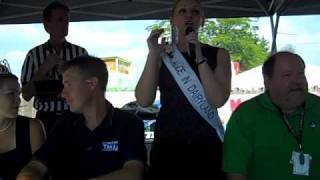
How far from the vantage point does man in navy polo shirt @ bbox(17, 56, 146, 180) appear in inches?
102

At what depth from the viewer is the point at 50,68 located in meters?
3.73

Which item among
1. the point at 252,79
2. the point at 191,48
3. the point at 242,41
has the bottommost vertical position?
the point at 252,79

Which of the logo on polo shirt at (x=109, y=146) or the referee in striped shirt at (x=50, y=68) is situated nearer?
the logo on polo shirt at (x=109, y=146)

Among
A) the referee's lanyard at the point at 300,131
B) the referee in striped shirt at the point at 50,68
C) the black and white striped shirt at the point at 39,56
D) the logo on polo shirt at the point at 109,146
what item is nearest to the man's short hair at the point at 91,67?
the logo on polo shirt at the point at 109,146

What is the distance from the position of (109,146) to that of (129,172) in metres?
0.21

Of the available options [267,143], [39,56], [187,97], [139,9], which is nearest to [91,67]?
[187,97]

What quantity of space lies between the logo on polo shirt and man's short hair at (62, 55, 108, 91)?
0.28 metres

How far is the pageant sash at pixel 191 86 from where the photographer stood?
9.16 feet

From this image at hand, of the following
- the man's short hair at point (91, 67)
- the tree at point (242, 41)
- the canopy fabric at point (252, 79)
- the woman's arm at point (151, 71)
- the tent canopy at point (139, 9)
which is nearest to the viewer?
the man's short hair at point (91, 67)

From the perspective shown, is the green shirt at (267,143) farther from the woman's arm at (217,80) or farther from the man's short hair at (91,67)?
the man's short hair at (91,67)

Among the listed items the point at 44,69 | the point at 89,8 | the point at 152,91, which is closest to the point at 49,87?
the point at 44,69

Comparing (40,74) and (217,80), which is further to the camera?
(40,74)

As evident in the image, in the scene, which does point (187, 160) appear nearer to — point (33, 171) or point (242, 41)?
point (33, 171)

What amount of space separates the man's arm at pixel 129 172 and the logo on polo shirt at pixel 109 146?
12 centimetres
